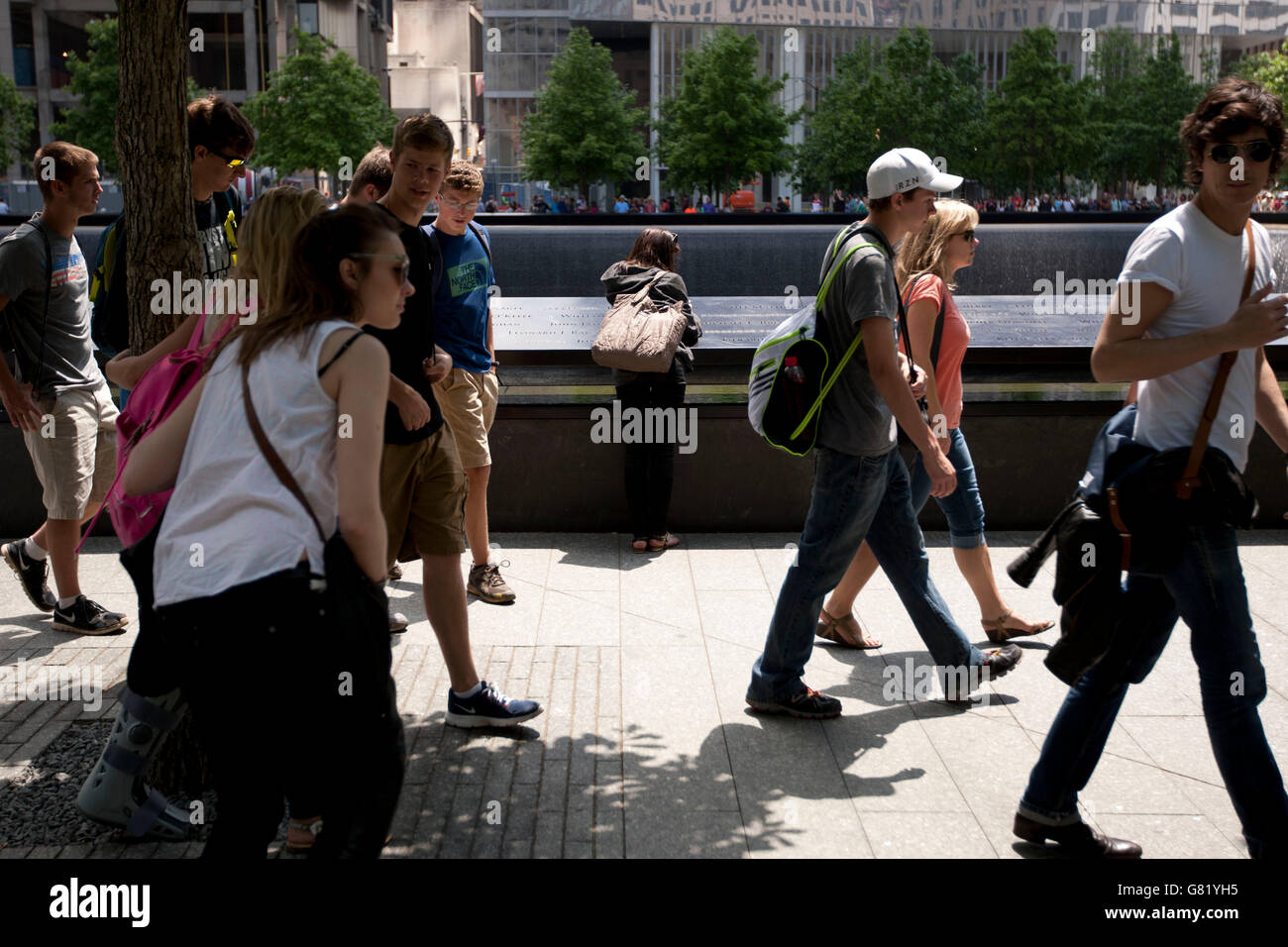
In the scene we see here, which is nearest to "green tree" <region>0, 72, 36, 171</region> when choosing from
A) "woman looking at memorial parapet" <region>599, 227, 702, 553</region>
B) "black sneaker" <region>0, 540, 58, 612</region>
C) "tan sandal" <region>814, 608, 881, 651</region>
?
"woman looking at memorial parapet" <region>599, 227, 702, 553</region>

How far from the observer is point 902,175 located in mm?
4109

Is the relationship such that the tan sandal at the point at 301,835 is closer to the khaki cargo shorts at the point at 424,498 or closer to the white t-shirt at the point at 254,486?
the khaki cargo shorts at the point at 424,498

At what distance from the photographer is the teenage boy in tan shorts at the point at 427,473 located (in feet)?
13.8

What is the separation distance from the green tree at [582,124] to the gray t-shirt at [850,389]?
53.7m

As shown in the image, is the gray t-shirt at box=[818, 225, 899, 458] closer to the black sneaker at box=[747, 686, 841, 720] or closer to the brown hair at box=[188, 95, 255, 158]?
the black sneaker at box=[747, 686, 841, 720]

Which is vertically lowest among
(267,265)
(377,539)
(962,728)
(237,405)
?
(962,728)

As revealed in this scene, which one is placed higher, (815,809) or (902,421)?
(902,421)

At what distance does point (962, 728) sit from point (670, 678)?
3.69 feet

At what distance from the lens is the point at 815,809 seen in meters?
3.86

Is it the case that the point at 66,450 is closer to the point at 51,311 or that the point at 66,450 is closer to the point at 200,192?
the point at 51,311

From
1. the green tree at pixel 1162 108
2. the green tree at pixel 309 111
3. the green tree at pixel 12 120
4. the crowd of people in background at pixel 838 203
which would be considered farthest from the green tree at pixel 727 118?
the green tree at pixel 12 120

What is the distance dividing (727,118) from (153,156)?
51.4m
